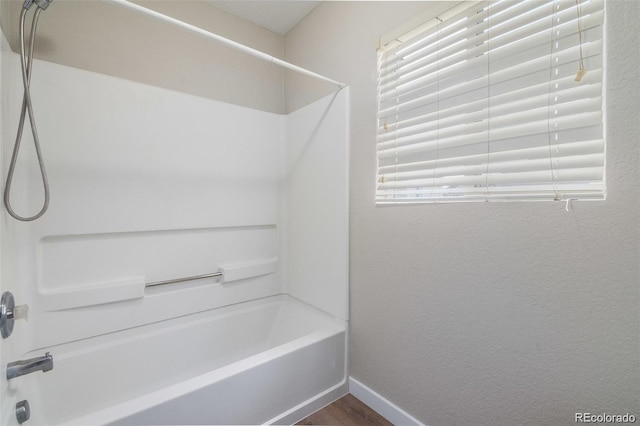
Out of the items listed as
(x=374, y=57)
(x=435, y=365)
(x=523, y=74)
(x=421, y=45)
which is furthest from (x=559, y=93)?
(x=435, y=365)

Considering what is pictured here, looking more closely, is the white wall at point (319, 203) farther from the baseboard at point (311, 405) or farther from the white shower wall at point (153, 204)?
the baseboard at point (311, 405)

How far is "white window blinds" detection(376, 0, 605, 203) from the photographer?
2.90ft

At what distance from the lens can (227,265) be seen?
6.35ft

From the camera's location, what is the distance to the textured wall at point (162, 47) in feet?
4.61

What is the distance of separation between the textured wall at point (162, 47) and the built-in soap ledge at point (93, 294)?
1.18 metres

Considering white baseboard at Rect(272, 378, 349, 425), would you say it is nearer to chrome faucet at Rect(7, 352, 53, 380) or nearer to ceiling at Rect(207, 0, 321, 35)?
chrome faucet at Rect(7, 352, 53, 380)

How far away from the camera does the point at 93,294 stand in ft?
4.79

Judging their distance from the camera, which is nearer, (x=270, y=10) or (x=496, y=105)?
(x=496, y=105)

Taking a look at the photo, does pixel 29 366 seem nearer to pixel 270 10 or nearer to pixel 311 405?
pixel 311 405

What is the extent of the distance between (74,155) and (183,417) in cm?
137

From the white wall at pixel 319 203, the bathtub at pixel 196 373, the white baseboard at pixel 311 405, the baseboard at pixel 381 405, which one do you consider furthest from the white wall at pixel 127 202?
the baseboard at pixel 381 405

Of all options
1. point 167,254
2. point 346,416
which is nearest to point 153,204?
point 167,254

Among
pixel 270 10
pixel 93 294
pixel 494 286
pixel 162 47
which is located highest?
pixel 270 10

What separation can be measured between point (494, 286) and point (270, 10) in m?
2.19
